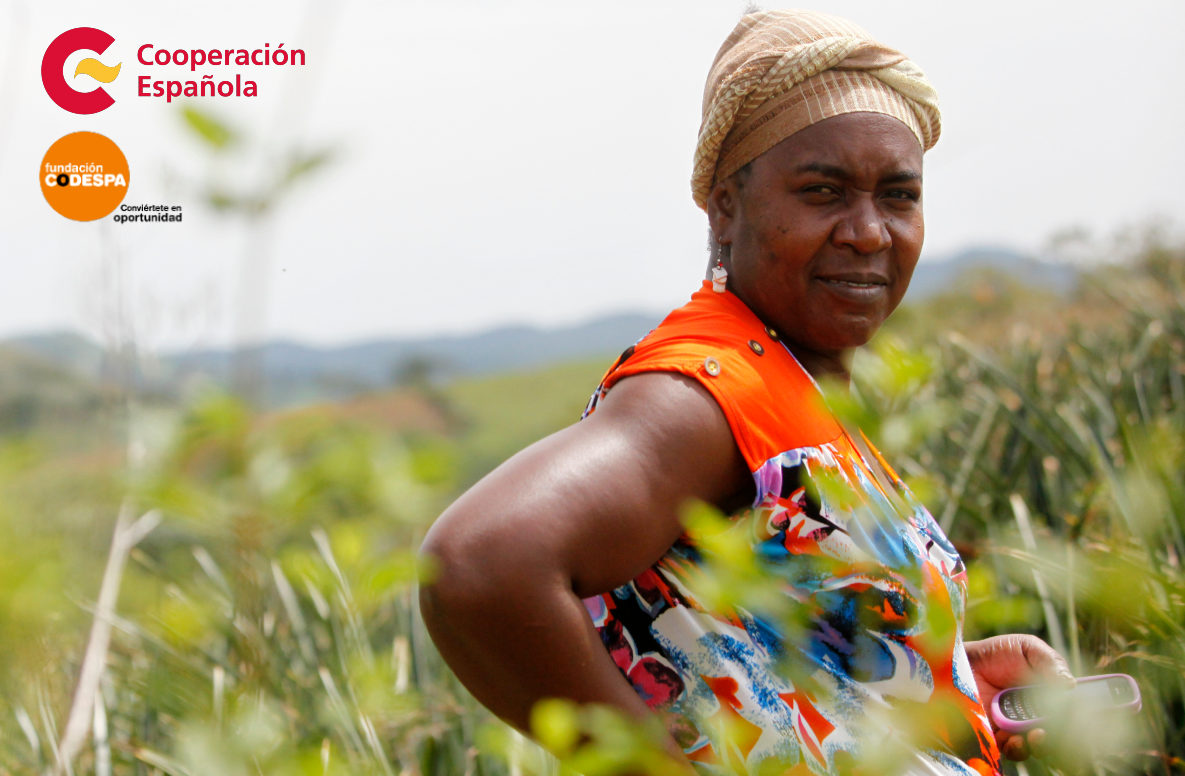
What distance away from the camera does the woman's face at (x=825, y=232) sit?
1.44 meters

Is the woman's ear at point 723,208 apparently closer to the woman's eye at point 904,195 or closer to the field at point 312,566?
the woman's eye at point 904,195

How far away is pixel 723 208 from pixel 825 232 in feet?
0.65

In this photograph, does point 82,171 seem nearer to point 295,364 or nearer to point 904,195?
point 295,364

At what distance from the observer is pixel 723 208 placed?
5.19 ft

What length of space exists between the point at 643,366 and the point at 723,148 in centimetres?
56

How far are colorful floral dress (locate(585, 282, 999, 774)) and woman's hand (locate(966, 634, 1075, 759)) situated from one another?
0.97 feet

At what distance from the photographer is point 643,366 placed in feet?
3.82

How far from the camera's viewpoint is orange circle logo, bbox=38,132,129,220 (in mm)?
1027

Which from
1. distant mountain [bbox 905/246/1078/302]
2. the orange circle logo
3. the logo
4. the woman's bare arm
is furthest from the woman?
distant mountain [bbox 905/246/1078/302]

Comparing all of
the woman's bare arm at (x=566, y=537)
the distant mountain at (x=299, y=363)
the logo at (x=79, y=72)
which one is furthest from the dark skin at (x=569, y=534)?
the logo at (x=79, y=72)

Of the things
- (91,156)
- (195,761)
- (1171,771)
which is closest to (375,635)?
(91,156)

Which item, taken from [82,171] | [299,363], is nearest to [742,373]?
[299,363]

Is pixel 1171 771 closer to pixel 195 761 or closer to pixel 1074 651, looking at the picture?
pixel 1074 651

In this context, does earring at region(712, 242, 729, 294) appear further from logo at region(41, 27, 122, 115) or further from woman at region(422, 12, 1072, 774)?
logo at region(41, 27, 122, 115)
